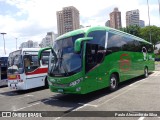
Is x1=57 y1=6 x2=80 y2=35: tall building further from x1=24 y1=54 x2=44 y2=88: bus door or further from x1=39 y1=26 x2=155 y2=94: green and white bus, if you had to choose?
x1=39 y1=26 x2=155 y2=94: green and white bus

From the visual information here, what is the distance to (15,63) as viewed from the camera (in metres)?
13.6

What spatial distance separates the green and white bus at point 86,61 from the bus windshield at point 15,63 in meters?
3.48

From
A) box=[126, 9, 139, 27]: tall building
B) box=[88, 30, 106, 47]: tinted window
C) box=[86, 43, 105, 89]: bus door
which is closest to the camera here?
box=[86, 43, 105, 89]: bus door

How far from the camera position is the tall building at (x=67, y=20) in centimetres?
7769

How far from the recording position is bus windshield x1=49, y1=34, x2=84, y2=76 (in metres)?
9.24

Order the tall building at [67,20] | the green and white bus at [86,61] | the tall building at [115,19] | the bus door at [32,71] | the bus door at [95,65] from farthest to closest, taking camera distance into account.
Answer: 1. the tall building at [115,19]
2. the tall building at [67,20]
3. the bus door at [32,71]
4. the bus door at [95,65]
5. the green and white bus at [86,61]

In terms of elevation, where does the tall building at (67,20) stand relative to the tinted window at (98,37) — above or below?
above

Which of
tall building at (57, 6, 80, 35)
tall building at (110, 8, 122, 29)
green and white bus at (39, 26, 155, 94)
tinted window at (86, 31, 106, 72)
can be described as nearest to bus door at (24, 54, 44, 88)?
green and white bus at (39, 26, 155, 94)

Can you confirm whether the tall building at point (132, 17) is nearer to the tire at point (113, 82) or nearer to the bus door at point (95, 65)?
the tire at point (113, 82)

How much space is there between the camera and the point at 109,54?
37.1 feet

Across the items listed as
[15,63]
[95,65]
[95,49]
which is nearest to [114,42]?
[95,49]

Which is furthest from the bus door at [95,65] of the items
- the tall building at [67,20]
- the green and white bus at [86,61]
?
the tall building at [67,20]

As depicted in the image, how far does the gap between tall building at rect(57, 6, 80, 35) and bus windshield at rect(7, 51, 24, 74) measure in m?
62.7

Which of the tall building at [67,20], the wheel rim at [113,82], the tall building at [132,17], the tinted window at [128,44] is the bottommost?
the wheel rim at [113,82]
